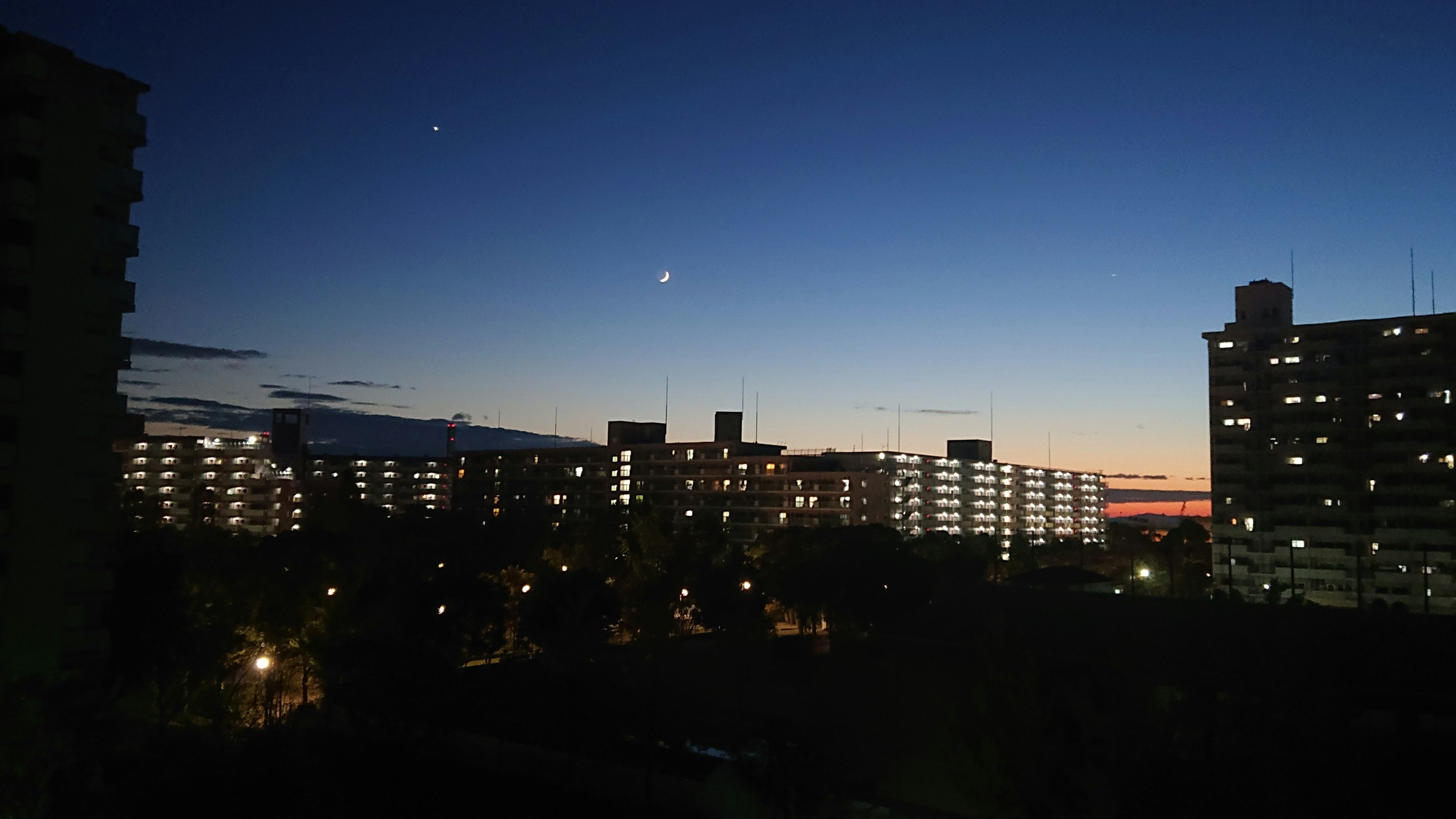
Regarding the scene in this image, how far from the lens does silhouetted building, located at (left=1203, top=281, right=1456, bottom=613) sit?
2987 inches

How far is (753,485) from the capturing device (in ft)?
395

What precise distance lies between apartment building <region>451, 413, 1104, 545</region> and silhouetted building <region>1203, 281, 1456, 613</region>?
41692 mm

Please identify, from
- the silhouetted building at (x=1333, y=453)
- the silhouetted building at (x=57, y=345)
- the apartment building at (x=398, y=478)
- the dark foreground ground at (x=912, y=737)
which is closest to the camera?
the dark foreground ground at (x=912, y=737)

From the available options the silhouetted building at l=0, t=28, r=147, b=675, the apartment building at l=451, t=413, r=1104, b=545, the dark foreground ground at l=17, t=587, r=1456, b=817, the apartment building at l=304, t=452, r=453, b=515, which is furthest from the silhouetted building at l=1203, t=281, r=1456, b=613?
the apartment building at l=304, t=452, r=453, b=515

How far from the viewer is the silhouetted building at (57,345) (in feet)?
75.2

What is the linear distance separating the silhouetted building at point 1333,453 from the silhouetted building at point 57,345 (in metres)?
74.7

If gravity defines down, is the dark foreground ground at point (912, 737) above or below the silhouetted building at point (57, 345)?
below

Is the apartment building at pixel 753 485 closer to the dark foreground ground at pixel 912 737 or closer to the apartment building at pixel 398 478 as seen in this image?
the apartment building at pixel 398 478

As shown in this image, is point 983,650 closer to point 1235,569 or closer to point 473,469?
point 1235,569

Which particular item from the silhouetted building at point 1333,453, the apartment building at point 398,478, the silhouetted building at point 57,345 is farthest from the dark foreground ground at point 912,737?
the apartment building at point 398,478

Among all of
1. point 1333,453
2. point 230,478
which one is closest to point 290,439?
point 230,478

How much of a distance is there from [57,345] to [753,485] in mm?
98888

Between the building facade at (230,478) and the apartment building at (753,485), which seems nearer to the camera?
the apartment building at (753,485)

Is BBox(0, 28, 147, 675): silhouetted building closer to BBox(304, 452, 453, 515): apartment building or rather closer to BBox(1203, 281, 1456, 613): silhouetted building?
BBox(1203, 281, 1456, 613): silhouetted building
